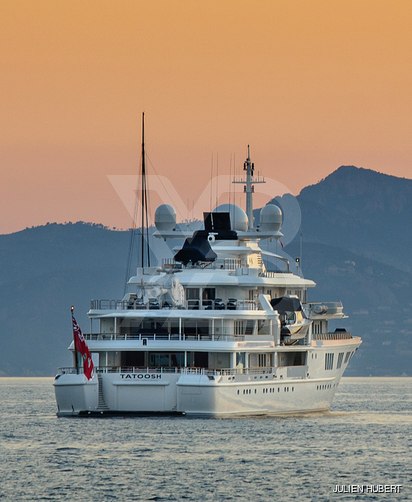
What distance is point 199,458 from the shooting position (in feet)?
276

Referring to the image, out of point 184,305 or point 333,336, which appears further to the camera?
point 333,336

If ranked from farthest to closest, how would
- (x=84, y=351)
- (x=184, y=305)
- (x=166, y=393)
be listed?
(x=184, y=305)
(x=84, y=351)
(x=166, y=393)

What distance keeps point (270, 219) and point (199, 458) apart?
36682mm

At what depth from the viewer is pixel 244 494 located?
73625mm

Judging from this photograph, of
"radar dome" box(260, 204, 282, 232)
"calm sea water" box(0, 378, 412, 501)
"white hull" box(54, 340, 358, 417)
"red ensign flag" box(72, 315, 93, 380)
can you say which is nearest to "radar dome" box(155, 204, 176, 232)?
"radar dome" box(260, 204, 282, 232)

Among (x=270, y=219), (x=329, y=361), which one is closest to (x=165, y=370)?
(x=329, y=361)

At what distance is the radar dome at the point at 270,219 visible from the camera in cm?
11881

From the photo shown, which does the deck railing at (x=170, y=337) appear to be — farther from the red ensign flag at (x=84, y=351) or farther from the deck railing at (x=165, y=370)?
the red ensign flag at (x=84, y=351)

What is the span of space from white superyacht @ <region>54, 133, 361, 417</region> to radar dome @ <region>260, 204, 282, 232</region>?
0.20ft

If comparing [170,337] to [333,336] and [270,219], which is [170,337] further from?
[333,336]

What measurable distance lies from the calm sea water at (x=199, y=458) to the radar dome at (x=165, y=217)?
14971 mm

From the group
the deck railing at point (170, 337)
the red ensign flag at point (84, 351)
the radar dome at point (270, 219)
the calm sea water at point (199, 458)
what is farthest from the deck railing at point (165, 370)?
the radar dome at point (270, 219)

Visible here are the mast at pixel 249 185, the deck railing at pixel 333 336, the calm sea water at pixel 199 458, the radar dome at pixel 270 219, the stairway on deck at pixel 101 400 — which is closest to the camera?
the calm sea water at pixel 199 458

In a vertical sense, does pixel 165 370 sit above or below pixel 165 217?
below
